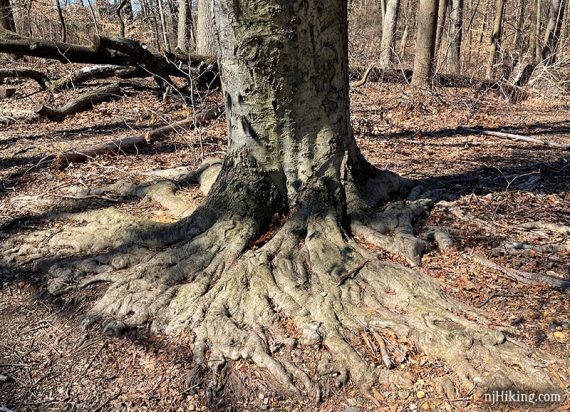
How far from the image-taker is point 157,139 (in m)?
7.60

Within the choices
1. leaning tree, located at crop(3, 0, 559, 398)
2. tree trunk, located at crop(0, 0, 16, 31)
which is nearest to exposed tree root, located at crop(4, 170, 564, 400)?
leaning tree, located at crop(3, 0, 559, 398)

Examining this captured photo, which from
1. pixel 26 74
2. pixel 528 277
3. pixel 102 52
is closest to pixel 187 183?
pixel 528 277

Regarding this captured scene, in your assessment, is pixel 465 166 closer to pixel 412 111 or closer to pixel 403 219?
pixel 403 219

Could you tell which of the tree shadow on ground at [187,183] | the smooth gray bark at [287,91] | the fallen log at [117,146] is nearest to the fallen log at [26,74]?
the fallen log at [117,146]

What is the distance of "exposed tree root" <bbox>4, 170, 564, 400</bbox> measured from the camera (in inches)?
105

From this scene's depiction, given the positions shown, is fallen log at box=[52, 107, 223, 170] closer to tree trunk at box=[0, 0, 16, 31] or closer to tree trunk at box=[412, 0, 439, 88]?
tree trunk at box=[412, 0, 439, 88]

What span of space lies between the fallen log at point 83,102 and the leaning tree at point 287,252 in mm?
5376

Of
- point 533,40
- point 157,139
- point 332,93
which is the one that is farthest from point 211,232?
point 533,40

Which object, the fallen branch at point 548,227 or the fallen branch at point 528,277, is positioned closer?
the fallen branch at point 528,277

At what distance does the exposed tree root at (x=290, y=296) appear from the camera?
2.66 meters

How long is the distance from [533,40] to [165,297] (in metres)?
18.7

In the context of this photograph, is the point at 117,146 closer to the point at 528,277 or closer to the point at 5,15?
the point at 528,277

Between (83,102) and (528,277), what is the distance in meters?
8.65

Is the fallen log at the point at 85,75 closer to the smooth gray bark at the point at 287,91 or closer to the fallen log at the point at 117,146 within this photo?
the fallen log at the point at 117,146
